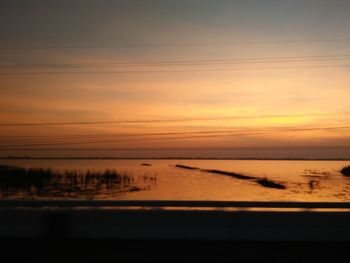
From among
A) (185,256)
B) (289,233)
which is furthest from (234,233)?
(185,256)

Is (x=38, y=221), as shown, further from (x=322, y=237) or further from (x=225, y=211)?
(x=322, y=237)

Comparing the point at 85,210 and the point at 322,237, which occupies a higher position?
the point at 85,210

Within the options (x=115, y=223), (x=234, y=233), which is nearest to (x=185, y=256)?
(x=234, y=233)

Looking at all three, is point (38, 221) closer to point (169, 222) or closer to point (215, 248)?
point (169, 222)

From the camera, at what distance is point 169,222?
1033cm

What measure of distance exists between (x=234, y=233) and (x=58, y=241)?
4.17 metres

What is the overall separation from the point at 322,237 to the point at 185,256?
11.7 feet

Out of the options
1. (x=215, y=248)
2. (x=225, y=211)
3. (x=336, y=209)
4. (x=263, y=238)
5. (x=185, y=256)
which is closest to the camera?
(x=185, y=256)

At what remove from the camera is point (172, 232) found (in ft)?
32.2

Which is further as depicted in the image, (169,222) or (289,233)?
(169,222)

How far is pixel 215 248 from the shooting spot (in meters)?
8.87

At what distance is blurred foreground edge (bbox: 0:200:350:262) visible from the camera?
27.4ft

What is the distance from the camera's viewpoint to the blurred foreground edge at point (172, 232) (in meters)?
8.35

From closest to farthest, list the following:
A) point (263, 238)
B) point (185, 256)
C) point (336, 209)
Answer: point (185, 256) → point (263, 238) → point (336, 209)
